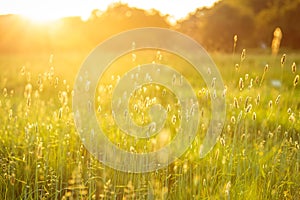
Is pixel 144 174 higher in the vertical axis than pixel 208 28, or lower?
lower

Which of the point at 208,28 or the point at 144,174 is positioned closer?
the point at 144,174

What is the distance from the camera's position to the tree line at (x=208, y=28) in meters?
20.4

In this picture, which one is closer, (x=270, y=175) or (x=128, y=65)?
(x=270, y=175)

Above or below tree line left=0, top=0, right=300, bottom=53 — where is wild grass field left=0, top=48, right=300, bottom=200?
below

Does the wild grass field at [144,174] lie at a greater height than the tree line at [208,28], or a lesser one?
lesser

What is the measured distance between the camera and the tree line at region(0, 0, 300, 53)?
20.4 meters

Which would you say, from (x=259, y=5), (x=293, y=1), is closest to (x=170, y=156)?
(x=293, y=1)

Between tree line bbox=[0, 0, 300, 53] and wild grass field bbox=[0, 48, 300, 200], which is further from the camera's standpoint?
tree line bbox=[0, 0, 300, 53]

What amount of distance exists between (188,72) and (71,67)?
2926 mm

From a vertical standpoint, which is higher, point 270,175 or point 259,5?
point 259,5

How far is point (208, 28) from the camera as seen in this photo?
26219 mm

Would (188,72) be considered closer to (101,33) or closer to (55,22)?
(55,22)

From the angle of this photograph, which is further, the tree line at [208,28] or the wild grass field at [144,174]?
the tree line at [208,28]

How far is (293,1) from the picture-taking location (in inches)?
846
